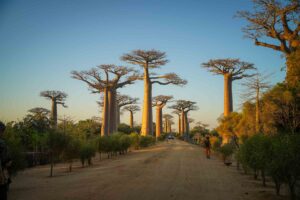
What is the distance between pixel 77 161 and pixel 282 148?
13446 millimetres

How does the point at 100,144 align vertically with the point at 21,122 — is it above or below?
below

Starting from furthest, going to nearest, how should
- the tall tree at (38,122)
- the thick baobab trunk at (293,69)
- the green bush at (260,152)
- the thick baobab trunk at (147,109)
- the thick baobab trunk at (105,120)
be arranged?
the thick baobab trunk at (147,109)
the thick baobab trunk at (105,120)
the tall tree at (38,122)
the thick baobab trunk at (293,69)
the green bush at (260,152)

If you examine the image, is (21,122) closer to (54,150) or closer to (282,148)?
(54,150)

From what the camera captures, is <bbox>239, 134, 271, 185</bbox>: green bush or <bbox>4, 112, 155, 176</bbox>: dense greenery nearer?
<bbox>239, 134, 271, 185</bbox>: green bush

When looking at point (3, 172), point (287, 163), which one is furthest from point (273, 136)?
point (3, 172)

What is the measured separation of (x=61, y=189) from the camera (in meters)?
7.17

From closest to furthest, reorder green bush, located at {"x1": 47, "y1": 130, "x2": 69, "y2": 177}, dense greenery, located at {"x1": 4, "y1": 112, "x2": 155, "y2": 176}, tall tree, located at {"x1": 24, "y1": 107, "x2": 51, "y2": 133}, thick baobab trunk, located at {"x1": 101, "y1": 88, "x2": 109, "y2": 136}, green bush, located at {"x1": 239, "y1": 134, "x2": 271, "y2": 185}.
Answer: green bush, located at {"x1": 239, "y1": 134, "x2": 271, "y2": 185} < dense greenery, located at {"x1": 4, "y1": 112, "x2": 155, "y2": 176} < green bush, located at {"x1": 47, "y1": 130, "x2": 69, "y2": 177} < tall tree, located at {"x1": 24, "y1": 107, "x2": 51, "y2": 133} < thick baobab trunk, located at {"x1": 101, "y1": 88, "x2": 109, "y2": 136}

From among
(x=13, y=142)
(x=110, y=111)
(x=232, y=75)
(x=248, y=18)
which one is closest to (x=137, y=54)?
(x=110, y=111)

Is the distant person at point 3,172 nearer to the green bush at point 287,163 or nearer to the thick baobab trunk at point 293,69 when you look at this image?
the green bush at point 287,163

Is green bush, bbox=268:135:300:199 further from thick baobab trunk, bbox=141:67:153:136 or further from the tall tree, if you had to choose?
thick baobab trunk, bbox=141:67:153:136

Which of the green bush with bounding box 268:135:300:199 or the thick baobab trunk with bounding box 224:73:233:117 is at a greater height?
the thick baobab trunk with bounding box 224:73:233:117

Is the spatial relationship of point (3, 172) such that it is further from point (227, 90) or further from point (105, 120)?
point (105, 120)

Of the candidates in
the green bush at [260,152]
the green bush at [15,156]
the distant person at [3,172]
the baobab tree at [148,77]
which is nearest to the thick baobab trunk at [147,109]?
the baobab tree at [148,77]

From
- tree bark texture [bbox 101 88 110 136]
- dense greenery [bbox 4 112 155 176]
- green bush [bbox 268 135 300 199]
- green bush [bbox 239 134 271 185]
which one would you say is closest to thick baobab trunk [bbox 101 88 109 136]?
tree bark texture [bbox 101 88 110 136]
